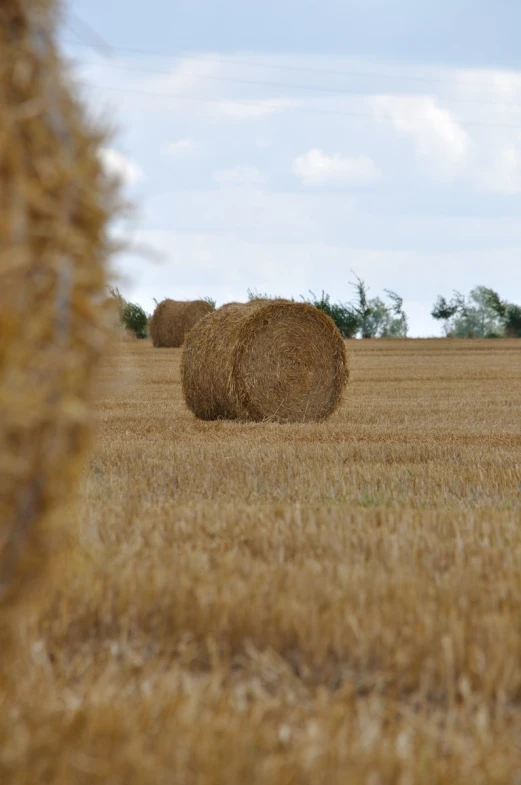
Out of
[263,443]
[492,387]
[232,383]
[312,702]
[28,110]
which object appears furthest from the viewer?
[492,387]

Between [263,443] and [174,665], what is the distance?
22.0ft

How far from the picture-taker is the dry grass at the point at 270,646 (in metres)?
2.62

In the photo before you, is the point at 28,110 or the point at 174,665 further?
the point at 174,665

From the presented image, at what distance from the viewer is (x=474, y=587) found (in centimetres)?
397

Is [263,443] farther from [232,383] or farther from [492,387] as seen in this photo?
[492,387]

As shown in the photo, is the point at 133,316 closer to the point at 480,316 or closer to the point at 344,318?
the point at 344,318

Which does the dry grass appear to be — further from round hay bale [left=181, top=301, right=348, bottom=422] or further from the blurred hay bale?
round hay bale [left=181, top=301, right=348, bottom=422]

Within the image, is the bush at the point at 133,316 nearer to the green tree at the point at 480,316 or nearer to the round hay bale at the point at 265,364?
the round hay bale at the point at 265,364

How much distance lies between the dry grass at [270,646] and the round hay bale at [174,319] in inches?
957

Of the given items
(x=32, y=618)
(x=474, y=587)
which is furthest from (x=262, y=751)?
(x=474, y=587)

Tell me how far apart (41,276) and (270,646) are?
1.41 meters

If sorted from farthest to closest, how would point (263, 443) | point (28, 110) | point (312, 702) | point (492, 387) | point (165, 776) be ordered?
1. point (492, 387)
2. point (263, 443)
3. point (312, 702)
4. point (28, 110)
5. point (165, 776)

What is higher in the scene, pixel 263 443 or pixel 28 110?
pixel 28 110

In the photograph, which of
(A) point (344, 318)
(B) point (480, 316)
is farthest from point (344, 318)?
(B) point (480, 316)
